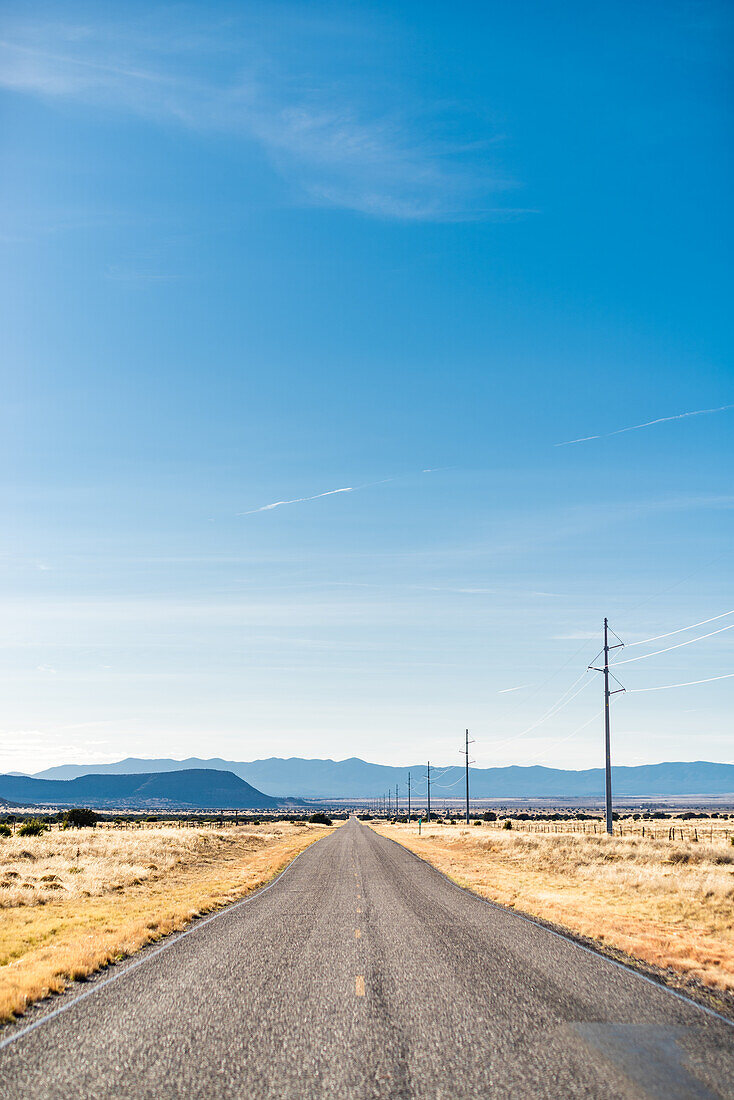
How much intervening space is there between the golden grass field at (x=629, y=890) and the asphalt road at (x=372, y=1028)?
1.64m

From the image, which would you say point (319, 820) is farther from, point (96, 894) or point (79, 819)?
point (96, 894)

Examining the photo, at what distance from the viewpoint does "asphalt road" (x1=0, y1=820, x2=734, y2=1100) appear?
7953 millimetres

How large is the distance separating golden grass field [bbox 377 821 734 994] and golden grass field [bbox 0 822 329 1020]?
968 cm

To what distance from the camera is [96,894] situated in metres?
27.5

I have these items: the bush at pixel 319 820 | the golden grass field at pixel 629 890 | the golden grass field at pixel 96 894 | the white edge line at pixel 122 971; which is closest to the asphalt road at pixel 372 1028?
the white edge line at pixel 122 971

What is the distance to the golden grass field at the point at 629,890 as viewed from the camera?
15.8 m

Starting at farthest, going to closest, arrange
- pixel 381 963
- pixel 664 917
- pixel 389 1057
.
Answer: pixel 664 917 < pixel 381 963 < pixel 389 1057

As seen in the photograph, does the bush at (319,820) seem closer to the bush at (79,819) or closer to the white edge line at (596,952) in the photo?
the bush at (79,819)

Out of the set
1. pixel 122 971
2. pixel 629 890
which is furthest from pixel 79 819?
pixel 122 971

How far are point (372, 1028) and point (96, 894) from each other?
2090 cm

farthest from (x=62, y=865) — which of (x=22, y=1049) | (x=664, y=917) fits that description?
(x=22, y=1049)

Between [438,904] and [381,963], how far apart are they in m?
9.82

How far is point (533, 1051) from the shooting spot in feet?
29.2

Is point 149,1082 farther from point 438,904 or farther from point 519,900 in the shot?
point 519,900
